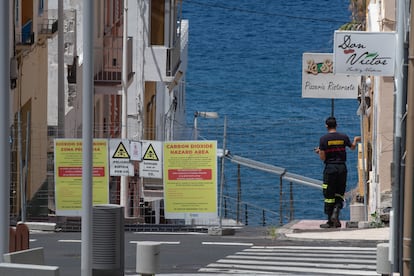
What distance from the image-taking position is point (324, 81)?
97.0ft

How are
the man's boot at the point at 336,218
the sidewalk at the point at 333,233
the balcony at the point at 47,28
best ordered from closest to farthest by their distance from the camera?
the sidewalk at the point at 333,233
the man's boot at the point at 336,218
the balcony at the point at 47,28

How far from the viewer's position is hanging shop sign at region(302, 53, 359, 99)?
29.3 meters

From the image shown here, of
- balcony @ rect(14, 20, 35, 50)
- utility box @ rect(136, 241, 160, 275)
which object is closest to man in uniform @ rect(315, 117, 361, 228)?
utility box @ rect(136, 241, 160, 275)

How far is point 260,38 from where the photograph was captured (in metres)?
121

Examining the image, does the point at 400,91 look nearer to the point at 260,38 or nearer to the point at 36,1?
the point at 36,1

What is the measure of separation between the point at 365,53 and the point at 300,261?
13.9 ft

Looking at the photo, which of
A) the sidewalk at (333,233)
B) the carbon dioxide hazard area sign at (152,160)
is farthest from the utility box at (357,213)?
the carbon dioxide hazard area sign at (152,160)

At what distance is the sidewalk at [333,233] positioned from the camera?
2269 centimetres

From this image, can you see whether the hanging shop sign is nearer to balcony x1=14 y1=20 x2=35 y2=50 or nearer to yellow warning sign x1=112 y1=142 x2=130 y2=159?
yellow warning sign x1=112 y1=142 x2=130 y2=159

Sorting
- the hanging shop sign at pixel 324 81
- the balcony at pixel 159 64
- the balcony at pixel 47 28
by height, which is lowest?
the hanging shop sign at pixel 324 81

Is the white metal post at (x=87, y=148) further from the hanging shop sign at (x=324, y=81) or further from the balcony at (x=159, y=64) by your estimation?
the balcony at (x=159, y=64)

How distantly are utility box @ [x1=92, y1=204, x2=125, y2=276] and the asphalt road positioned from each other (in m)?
1.36

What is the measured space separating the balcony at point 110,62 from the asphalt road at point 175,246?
12.9 meters

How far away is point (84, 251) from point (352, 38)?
9.39 m
